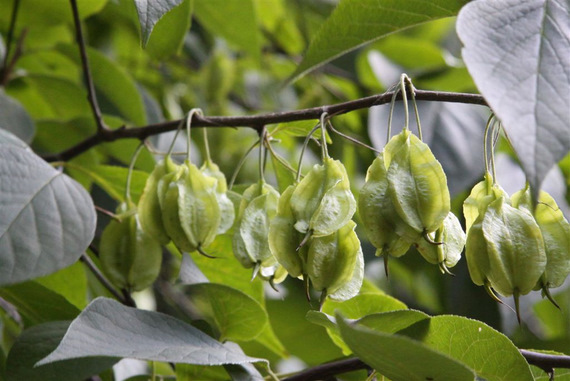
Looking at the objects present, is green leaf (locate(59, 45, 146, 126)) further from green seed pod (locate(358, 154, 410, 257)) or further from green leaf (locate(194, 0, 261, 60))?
green seed pod (locate(358, 154, 410, 257))

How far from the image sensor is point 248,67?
2.02m

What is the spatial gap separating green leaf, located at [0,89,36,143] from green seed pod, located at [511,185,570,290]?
78cm

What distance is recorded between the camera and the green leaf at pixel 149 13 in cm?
61

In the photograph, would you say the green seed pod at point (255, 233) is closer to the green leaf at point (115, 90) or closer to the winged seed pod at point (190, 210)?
the winged seed pod at point (190, 210)

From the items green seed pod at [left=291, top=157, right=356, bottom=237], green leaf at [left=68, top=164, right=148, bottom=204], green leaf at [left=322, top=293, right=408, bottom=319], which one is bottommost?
green leaf at [left=322, top=293, right=408, bottom=319]

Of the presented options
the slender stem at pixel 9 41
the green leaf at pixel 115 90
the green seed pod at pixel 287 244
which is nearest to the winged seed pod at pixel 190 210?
the green seed pod at pixel 287 244

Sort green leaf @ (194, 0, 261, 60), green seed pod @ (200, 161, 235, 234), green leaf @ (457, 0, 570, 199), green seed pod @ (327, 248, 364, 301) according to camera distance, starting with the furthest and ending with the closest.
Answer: green leaf @ (194, 0, 261, 60) → green seed pod @ (200, 161, 235, 234) → green seed pod @ (327, 248, 364, 301) → green leaf @ (457, 0, 570, 199)

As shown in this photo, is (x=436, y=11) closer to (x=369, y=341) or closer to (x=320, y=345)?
(x=369, y=341)

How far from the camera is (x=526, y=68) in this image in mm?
529

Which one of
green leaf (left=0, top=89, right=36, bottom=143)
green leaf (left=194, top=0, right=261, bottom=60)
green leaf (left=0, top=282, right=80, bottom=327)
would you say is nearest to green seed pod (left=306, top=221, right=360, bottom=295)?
green leaf (left=0, top=282, right=80, bottom=327)

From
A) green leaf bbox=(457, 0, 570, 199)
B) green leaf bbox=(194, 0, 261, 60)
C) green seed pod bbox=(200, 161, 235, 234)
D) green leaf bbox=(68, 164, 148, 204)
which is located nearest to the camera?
green leaf bbox=(457, 0, 570, 199)

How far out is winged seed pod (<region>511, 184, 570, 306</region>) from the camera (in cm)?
65

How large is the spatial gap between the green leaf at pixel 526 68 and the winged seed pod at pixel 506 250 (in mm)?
165

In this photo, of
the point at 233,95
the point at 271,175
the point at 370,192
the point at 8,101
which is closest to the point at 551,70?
the point at 370,192
